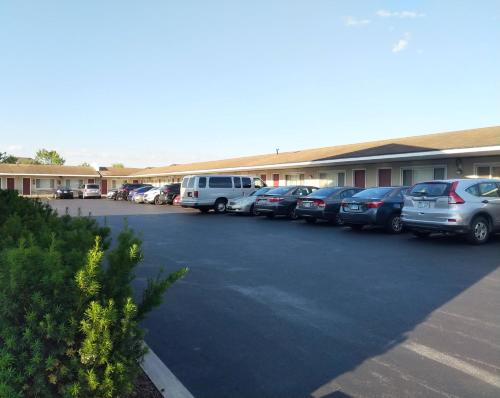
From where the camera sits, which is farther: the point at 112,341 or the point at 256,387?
the point at 256,387

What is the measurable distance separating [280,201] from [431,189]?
8.21 metres

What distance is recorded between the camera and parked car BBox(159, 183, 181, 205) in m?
32.9

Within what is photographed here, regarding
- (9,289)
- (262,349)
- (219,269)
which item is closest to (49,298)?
(9,289)

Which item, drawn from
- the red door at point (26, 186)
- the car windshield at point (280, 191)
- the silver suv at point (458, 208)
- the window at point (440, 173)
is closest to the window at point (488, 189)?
the silver suv at point (458, 208)

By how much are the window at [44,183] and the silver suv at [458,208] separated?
55.2 m

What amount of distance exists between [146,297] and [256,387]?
1.40 meters

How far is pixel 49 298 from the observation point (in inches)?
100

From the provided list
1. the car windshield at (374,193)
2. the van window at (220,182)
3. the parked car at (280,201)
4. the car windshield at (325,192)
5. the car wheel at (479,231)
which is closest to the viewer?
the car wheel at (479,231)

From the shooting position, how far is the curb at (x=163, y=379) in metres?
3.42

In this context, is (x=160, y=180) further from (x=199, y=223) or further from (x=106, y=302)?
(x=106, y=302)

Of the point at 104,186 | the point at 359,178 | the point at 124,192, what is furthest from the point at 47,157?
the point at 359,178

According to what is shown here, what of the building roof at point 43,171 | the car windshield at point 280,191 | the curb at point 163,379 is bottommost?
the curb at point 163,379

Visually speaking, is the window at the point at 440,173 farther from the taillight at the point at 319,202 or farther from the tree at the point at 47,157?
the tree at the point at 47,157

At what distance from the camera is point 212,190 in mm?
23547
